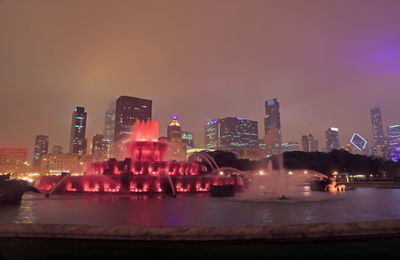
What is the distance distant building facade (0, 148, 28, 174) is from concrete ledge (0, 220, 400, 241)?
186 m

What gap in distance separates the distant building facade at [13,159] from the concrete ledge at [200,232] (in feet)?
609

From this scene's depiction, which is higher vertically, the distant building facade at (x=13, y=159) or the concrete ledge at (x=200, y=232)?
the distant building facade at (x=13, y=159)

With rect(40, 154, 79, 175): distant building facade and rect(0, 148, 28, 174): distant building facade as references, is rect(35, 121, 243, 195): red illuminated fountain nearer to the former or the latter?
rect(0, 148, 28, 174): distant building facade

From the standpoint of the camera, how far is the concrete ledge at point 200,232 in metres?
6.87

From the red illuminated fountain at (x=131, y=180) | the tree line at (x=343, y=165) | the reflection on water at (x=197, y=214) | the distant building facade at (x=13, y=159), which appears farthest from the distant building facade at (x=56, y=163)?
the reflection on water at (x=197, y=214)

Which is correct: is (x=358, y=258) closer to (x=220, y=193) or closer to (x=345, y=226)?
(x=345, y=226)

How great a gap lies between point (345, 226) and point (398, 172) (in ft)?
297

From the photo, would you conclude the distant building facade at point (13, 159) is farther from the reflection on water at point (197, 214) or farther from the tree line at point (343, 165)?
the reflection on water at point (197, 214)

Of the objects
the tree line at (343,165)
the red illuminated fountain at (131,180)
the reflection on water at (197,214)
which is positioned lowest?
the reflection on water at (197,214)

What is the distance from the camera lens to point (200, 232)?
22.6ft

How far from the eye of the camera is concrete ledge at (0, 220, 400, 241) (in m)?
6.87

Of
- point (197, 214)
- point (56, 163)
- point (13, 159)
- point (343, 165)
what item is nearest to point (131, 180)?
point (197, 214)

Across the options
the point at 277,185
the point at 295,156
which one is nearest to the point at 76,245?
the point at 277,185

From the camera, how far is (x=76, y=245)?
6863 mm
